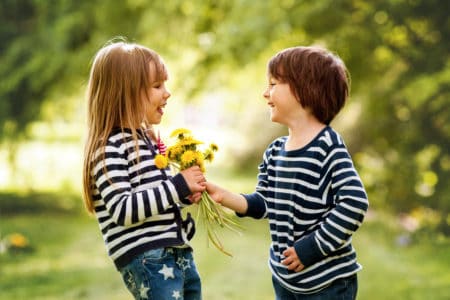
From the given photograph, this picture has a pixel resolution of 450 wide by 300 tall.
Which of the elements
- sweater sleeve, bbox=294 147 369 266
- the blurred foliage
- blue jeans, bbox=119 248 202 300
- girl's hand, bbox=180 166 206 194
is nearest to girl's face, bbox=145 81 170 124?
girl's hand, bbox=180 166 206 194

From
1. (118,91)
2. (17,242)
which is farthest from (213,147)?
(17,242)

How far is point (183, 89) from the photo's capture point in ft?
28.1

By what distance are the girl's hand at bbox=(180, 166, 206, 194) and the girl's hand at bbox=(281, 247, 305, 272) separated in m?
0.38

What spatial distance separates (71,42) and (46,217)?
214cm

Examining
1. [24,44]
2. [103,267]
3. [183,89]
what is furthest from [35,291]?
[24,44]

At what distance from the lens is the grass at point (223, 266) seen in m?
6.00

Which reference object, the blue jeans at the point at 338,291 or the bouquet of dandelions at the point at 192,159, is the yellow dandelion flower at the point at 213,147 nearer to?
the bouquet of dandelions at the point at 192,159

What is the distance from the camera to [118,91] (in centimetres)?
299

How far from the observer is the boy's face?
2945 millimetres

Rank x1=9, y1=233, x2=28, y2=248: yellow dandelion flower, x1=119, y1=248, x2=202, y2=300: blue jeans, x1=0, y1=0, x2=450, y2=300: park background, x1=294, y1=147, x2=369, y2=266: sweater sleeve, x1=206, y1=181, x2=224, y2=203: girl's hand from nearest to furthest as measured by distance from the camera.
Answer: x1=294, y1=147, x2=369, y2=266: sweater sleeve < x1=119, y1=248, x2=202, y2=300: blue jeans < x1=206, y1=181, x2=224, y2=203: girl's hand < x1=0, y1=0, x2=450, y2=300: park background < x1=9, y1=233, x2=28, y2=248: yellow dandelion flower

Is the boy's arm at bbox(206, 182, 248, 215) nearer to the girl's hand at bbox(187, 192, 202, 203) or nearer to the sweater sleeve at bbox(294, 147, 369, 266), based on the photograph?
the girl's hand at bbox(187, 192, 202, 203)

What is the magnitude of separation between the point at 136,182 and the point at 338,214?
0.71m

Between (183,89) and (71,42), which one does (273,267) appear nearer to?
(183,89)

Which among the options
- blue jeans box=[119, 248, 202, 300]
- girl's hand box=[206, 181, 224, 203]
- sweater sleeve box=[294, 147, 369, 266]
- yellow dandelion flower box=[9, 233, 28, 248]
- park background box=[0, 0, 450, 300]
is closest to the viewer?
sweater sleeve box=[294, 147, 369, 266]
